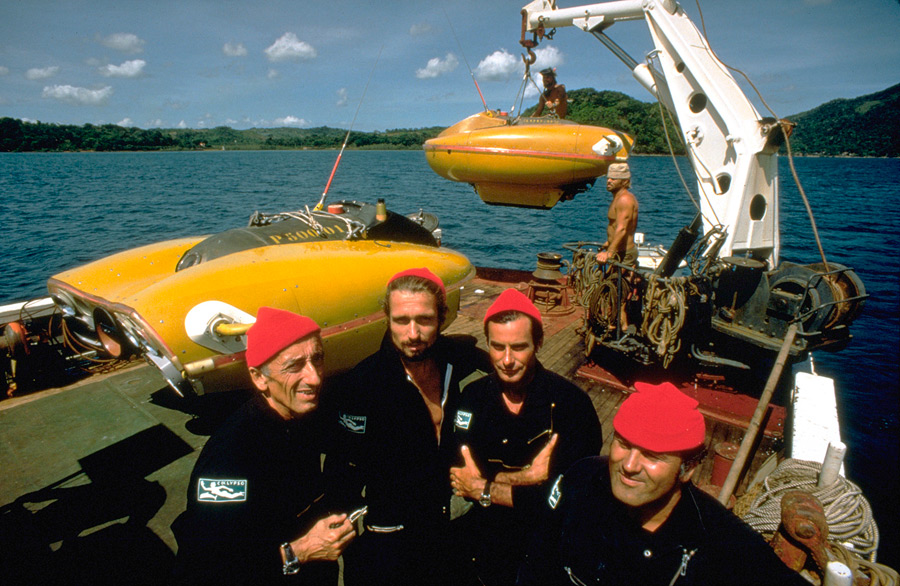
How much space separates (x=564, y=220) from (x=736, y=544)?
1116 inches

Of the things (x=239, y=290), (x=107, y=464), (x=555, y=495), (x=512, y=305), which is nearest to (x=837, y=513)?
(x=555, y=495)

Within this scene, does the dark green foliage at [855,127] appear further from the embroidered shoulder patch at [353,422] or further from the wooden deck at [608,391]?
the embroidered shoulder patch at [353,422]

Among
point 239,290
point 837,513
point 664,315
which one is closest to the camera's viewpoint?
point 837,513

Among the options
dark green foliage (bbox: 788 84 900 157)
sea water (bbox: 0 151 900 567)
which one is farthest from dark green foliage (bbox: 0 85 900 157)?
sea water (bbox: 0 151 900 567)

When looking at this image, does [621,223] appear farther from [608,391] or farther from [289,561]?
[289,561]

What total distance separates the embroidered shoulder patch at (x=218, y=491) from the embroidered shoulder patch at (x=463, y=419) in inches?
35.8

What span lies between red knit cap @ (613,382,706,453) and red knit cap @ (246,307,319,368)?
118cm

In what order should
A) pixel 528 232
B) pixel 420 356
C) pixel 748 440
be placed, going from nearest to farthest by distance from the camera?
pixel 420 356 → pixel 748 440 → pixel 528 232

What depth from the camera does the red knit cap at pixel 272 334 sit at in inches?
65.0

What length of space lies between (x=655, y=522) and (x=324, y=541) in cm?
118

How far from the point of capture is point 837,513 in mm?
2475

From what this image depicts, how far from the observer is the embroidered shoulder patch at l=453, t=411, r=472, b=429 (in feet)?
6.44

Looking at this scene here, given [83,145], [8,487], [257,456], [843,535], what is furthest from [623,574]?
[83,145]

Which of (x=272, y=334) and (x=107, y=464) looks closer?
(x=272, y=334)
